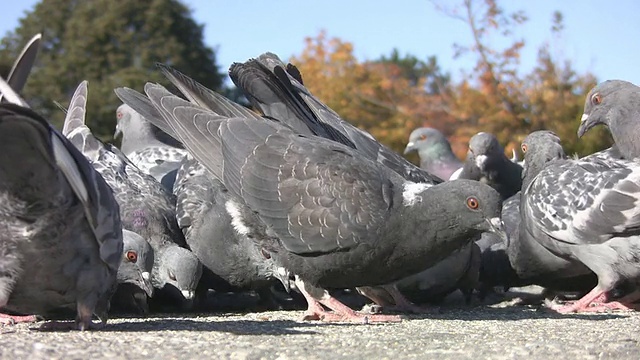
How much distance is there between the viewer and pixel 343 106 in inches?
912

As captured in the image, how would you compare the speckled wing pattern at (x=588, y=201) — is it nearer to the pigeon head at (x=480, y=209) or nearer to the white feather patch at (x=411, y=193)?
the pigeon head at (x=480, y=209)

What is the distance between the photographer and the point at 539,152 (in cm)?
721

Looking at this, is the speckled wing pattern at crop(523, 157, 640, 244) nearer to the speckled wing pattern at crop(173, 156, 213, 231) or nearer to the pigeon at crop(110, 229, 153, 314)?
the speckled wing pattern at crop(173, 156, 213, 231)

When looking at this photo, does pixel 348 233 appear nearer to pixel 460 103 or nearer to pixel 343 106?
pixel 460 103

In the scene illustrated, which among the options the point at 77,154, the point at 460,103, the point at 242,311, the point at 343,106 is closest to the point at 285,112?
the point at 242,311

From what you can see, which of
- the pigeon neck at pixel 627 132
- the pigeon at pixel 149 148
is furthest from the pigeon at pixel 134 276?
the pigeon neck at pixel 627 132

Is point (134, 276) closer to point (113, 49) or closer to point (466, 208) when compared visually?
point (466, 208)

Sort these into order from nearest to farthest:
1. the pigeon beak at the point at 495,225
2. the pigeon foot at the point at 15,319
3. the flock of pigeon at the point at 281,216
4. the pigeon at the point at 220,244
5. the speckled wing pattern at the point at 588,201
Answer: the flock of pigeon at the point at 281,216 → the pigeon foot at the point at 15,319 → the pigeon beak at the point at 495,225 → the speckled wing pattern at the point at 588,201 → the pigeon at the point at 220,244

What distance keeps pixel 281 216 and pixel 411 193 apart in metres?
0.83

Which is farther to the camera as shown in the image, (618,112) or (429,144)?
(429,144)

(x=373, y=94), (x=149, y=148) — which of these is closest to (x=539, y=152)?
(x=149, y=148)

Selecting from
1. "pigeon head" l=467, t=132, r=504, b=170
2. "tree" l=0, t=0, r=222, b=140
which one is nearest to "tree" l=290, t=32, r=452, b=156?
"tree" l=0, t=0, r=222, b=140

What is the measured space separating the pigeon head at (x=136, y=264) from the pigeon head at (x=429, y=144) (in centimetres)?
732

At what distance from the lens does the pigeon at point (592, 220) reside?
5.98 metres
